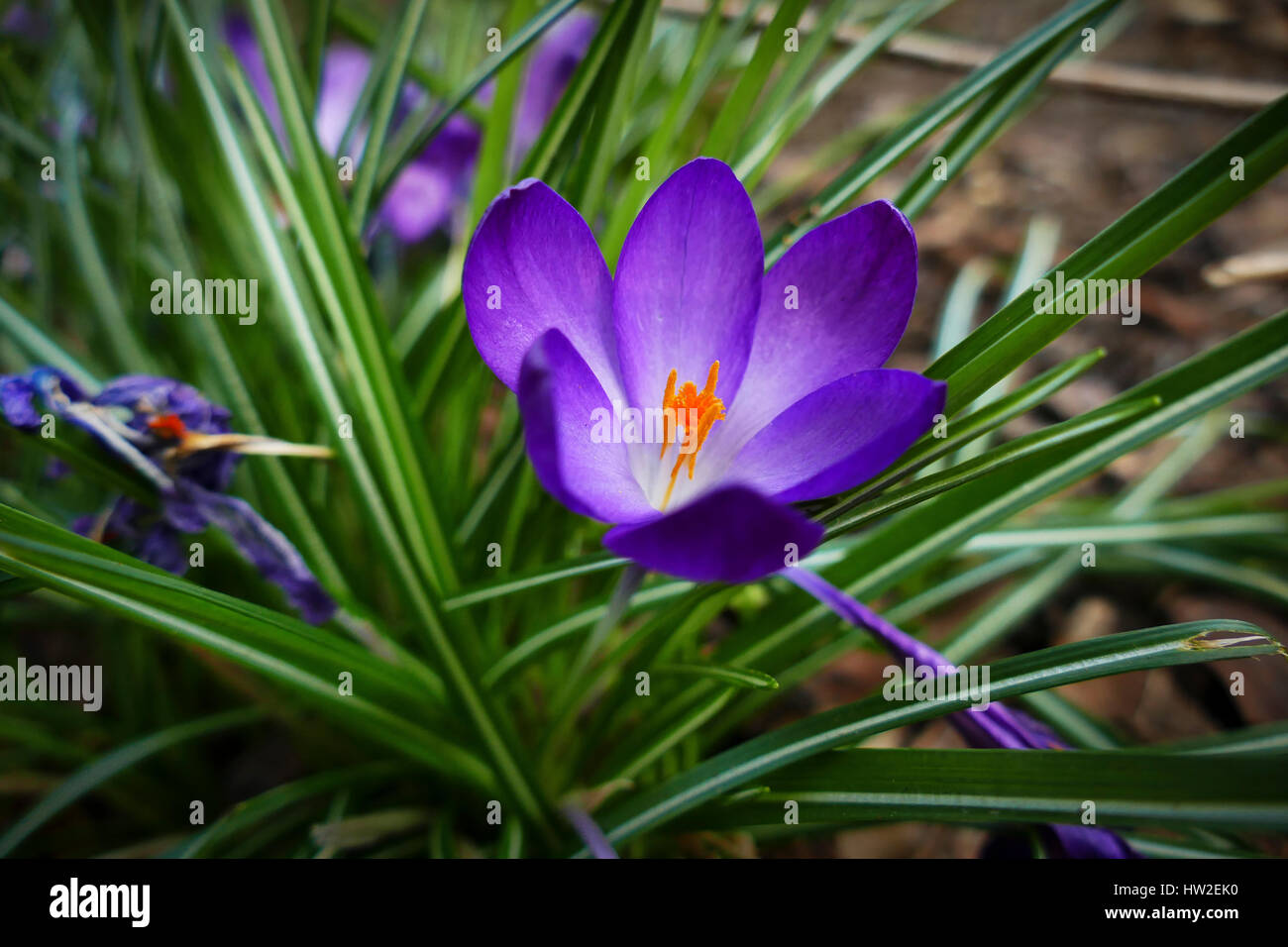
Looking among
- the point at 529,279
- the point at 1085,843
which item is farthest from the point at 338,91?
the point at 1085,843

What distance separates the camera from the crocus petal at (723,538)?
422 mm

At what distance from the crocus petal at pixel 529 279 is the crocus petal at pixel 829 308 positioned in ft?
0.43

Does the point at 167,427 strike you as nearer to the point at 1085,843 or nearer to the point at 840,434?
the point at 840,434

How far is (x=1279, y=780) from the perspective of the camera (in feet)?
1.60

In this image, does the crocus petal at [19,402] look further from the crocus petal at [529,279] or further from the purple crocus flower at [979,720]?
the purple crocus flower at [979,720]

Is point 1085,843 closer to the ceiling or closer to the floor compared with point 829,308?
closer to the floor

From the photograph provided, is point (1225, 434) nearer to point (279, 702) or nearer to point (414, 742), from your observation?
point (414, 742)

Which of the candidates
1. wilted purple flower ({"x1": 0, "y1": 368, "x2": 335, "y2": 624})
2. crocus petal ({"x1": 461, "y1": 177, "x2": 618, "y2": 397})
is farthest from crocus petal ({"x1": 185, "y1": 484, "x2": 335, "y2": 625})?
crocus petal ({"x1": 461, "y1": 177, "x2": 618, "y2": 397})

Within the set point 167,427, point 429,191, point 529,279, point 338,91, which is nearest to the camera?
point 529,279

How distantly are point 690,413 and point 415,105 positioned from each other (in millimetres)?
950

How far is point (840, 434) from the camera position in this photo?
1.76 ft

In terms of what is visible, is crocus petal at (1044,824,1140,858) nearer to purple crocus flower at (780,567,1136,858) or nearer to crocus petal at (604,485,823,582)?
purple crocus flower at (780,567,1136,858)
